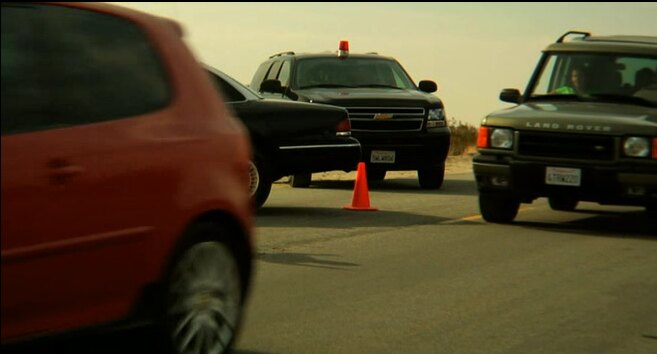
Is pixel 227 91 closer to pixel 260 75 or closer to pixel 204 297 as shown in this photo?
pixel 260 75

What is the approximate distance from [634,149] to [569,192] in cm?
76

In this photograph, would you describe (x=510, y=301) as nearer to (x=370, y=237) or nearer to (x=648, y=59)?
(x=370, y=237)

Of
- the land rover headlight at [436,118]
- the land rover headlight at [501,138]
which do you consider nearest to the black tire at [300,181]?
the land rover headlight at [436,118]

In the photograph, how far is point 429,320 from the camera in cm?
970

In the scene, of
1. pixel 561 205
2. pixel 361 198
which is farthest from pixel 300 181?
pixel 561 205

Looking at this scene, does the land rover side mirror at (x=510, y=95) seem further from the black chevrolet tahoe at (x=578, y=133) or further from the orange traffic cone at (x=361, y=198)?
the orange traffic cone at (x=361, y=198)

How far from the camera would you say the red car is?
6.50 meters

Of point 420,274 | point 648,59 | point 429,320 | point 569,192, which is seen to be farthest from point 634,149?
point 429,320

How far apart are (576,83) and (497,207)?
1508 mm

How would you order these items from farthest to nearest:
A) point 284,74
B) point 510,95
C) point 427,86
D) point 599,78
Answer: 1. point 427,86
2. point 284,74
3. point 510,95
4. point 599,78

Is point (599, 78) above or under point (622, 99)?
above

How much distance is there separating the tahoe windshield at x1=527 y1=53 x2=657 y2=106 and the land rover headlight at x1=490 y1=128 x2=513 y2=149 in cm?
104

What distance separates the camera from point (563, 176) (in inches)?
591

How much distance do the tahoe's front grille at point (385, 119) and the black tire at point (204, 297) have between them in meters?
13.0
